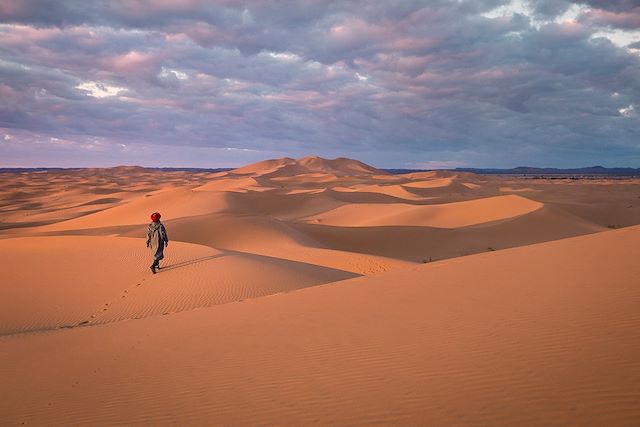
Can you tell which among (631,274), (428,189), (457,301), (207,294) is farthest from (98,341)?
(428,189)

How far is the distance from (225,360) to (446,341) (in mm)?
2657

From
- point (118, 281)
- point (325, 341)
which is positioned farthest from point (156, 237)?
point (325, 341)

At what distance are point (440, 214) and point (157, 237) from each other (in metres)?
25.3

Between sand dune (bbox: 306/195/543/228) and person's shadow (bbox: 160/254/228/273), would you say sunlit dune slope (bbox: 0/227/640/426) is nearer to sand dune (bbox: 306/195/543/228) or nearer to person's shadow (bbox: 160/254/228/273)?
person's shadow (bbox: 160/254/228/273)

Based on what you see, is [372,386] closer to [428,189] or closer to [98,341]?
[98,341]

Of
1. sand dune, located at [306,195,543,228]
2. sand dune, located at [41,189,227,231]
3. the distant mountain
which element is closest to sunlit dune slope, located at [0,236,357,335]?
sand dune, located at [306,195,543,228]

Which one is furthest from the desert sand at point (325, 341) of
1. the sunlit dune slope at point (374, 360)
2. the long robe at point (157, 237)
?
the long robe at point (157, 237)

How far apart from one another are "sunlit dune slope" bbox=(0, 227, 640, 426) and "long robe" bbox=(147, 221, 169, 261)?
15.0ft

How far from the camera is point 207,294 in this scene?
10.3 m

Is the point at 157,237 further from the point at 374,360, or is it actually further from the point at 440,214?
the point at 440,214

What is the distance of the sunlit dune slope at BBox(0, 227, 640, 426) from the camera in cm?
347

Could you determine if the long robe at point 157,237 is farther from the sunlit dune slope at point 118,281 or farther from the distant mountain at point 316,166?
the distant mountain at point 316,166

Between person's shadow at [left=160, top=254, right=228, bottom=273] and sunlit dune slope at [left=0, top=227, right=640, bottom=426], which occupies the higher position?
sunlit dune slope at [left=0, top=227, right=640, bottom=426]

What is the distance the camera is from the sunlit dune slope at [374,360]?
3.47m
